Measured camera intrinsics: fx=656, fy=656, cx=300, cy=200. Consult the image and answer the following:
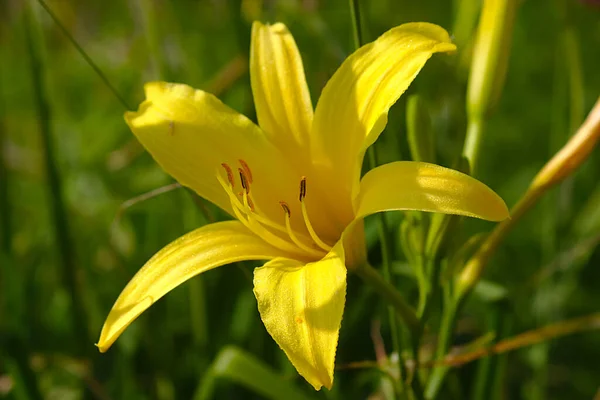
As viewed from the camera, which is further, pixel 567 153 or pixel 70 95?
pixel 70 95

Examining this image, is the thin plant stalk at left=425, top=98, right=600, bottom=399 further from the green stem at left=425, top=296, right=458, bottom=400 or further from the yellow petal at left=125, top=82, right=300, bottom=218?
the yellow petal at left=125, top=82, right=300, bottom=218

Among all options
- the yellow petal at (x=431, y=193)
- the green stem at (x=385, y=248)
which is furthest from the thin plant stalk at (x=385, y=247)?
the yellow petal at (x=431, y=193)

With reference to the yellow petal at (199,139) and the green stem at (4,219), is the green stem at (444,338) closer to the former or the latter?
the yellow petal at (199,139)

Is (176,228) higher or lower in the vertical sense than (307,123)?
lower

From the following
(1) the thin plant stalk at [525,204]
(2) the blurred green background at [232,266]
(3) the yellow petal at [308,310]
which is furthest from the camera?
(2) the blurred green background at [232,266]

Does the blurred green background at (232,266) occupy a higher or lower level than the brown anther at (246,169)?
lower

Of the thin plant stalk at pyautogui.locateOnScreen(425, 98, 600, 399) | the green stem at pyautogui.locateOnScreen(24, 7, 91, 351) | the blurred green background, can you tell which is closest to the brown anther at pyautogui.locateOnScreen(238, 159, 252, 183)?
the blurred green background

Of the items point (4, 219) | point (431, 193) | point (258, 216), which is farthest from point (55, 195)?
point (431, 193)

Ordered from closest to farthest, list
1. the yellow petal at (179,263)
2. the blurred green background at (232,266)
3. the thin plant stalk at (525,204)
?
the yellow petal at (179,263) < the thin plant stalk at (525,204) < the blurred green background at (232,266)

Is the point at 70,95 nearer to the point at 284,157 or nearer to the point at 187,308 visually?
the point at 187,308

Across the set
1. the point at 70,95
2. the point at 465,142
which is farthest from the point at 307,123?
the point at 70,95
